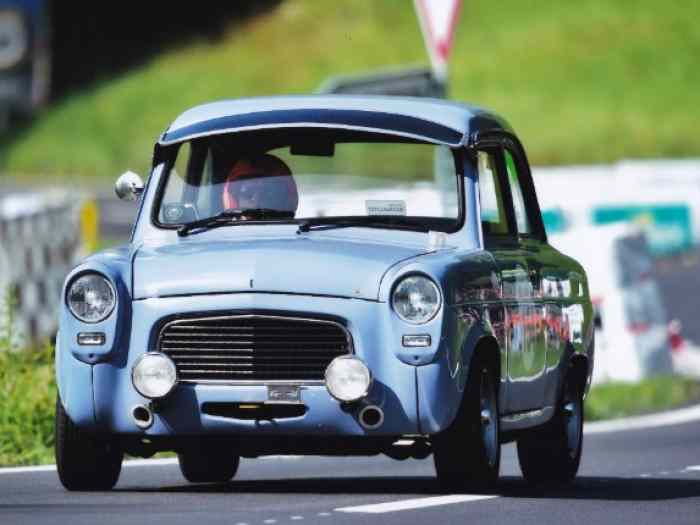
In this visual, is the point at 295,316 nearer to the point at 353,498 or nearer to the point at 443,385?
the point at 443,385

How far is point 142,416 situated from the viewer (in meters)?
9.66

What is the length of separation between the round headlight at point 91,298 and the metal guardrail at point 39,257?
9.10 meters

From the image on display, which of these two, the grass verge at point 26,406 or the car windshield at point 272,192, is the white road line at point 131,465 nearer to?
the grass verge at point 26,406

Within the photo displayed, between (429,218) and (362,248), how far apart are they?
0.81 metres

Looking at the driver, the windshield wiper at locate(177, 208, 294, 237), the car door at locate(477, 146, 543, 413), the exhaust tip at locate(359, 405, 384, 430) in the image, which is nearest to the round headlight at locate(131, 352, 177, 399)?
the exhaust tip at locate(359, 405, 384, 430)

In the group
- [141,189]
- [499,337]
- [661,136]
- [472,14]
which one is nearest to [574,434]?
[499,337]

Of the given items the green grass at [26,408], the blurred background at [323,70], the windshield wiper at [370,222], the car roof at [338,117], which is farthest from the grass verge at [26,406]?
the blurred background at [323,70]

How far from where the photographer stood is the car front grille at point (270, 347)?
31.3ft

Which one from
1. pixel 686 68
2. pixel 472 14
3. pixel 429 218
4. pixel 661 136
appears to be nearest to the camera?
pixel 429 218

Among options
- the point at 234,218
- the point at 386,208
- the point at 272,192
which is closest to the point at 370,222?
the point at 386,208

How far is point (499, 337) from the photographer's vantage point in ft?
33.8

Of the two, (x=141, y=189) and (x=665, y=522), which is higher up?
(x=141, y=189)

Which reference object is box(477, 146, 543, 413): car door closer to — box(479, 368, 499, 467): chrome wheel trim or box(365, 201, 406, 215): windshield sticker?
box(479, 368, 499, 467): chrome wheel trim

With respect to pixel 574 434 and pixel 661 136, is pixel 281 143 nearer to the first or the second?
pixel 574 434
